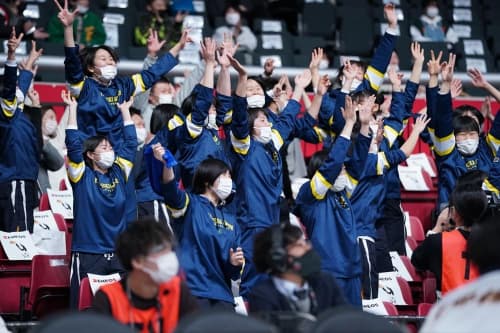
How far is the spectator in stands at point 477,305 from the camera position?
4.15 m

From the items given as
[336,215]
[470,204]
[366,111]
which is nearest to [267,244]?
[470,204]

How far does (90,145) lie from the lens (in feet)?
27.8

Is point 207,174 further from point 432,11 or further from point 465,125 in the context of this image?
point 432,11

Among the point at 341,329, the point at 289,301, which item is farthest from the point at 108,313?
the point at 341,329

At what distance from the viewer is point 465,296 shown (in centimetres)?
434

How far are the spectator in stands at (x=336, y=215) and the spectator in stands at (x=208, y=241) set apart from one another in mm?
903

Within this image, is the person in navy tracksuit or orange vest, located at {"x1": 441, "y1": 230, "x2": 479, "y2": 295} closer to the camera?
orange vest, located at {"x1": 441, "y1": 230, "x2": 479, "y2": 295}

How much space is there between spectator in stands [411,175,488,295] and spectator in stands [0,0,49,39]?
657 centimetres

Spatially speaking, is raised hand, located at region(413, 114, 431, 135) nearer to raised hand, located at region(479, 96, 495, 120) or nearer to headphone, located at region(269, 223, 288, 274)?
raised hand, located at region(479, 96, 495, 120)

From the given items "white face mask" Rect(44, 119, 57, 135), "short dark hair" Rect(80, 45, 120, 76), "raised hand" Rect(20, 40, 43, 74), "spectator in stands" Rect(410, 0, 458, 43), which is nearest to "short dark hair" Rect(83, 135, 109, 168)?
"short dark hair" Rect(80, 45, 120, 76)

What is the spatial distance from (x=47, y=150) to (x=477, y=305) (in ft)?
22.5

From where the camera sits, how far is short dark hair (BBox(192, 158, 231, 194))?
7.64 meters

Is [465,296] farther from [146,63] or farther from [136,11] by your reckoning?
[136,11]

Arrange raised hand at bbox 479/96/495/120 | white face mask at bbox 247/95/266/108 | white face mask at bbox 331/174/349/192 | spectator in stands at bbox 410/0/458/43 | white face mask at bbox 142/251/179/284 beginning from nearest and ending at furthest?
1. white face mask at bbox 142/251/179/284
2. white face mask at bbox 331/174/349/192
3. white face mask at bbox 247/95/266/108
4. raised hand at bbox 479/96/495/120
5. spectator in stands at bbox 410/0/458/43
